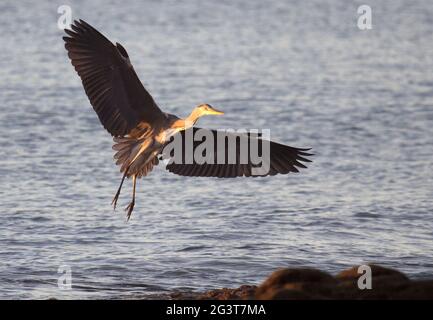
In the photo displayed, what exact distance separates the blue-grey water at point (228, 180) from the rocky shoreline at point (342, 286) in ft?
7.46

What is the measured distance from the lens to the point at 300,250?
41.3 feet

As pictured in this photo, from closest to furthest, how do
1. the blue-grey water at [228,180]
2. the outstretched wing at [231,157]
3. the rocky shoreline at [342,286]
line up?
1. the rocky shoreline at [342,286]
2. the outstretched wing at [231,157]
3. the blue-grey water at [228,180]

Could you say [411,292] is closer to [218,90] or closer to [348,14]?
[218,90]

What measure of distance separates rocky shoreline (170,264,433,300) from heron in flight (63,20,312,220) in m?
2.70

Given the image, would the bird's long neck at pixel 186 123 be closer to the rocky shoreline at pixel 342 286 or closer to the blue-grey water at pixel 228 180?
the blue-grey water at pixel 228 180

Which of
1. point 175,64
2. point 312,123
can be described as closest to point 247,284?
point 312,123

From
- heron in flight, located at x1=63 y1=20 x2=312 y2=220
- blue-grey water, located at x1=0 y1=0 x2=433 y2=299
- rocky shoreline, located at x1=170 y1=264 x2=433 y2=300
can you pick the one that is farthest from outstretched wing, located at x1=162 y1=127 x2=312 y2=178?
rocky shoreline, located at x1=170 y1=264 x2=433 y2=300

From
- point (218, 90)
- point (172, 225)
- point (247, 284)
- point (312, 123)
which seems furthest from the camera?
point (218, 90)

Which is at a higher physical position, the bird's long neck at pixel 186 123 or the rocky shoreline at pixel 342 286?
the bird's long neck at pixel 186 123

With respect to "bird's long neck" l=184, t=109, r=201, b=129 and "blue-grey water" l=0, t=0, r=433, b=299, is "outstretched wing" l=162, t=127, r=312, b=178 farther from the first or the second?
"blue-grey water" l=0, t=0, r=433, b=299

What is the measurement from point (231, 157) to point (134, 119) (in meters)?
1.16

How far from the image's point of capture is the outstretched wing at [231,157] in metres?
11.8

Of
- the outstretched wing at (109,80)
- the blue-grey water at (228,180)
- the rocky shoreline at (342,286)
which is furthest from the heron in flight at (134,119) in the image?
the rocky shoreline at (342,286)
